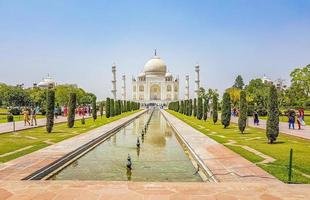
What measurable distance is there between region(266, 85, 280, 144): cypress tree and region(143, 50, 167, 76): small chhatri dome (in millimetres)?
71089

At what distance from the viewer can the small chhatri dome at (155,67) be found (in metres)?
81.9

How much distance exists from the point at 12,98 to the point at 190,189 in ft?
171

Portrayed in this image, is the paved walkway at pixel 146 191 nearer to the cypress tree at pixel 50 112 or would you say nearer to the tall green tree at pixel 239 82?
the cypress tree at pixel 50 112

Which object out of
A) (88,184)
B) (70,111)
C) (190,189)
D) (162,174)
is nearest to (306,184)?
(190,189)

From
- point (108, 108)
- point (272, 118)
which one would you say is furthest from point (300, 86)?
point (272, 118)

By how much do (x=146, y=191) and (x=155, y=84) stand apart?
254ft

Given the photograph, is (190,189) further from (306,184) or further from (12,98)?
(12,98)

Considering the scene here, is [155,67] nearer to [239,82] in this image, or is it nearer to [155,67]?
[155,67]

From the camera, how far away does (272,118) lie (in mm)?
10820

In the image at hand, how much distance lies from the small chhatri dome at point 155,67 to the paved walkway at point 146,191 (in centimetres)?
7670

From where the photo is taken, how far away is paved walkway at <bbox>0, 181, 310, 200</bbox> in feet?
15.8

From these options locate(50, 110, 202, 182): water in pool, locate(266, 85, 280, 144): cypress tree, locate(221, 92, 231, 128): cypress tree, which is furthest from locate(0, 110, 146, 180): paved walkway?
locate(221, 92, 231, 128): cypress tree

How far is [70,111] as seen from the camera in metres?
17.2

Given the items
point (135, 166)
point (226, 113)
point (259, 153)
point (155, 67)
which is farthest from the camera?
point (155, 67)
